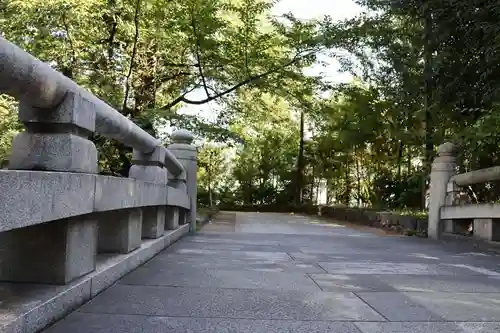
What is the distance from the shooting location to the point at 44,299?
2.44 m

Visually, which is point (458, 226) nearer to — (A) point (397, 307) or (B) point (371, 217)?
(B) point (371, 217)

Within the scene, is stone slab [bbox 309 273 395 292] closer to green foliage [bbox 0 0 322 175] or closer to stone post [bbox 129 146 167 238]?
stone post [bbox 129 146 167 238]

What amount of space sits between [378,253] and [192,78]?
7.36 m

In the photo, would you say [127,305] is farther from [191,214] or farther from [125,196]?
[191,214]

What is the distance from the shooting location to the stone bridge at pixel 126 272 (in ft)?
7.68

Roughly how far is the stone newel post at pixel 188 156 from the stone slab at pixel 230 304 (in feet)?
14.8

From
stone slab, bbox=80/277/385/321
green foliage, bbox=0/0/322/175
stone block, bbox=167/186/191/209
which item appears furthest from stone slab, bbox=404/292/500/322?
green foliage, bbox=0/0/322/175

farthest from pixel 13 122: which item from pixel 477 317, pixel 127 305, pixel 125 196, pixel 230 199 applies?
pixel 230 199

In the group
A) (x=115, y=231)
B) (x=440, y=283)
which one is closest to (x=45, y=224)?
(x=115, y=231)

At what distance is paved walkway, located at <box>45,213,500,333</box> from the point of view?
2.70 meters

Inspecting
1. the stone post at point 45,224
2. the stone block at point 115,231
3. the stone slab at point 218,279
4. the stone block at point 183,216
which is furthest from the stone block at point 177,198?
the stone post at point 45,224

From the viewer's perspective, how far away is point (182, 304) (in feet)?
10.2

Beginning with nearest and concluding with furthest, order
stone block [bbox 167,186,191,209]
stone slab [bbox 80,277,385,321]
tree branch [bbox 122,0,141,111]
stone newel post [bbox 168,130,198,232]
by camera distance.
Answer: stone slab [bbox 80,277,385,321] < stone block [bbox 167,186,191,209] < stone newel post [bbox 168,130,198,232] < tree branch [bbox 122,0,141,111]

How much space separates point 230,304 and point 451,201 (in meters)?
5.67
